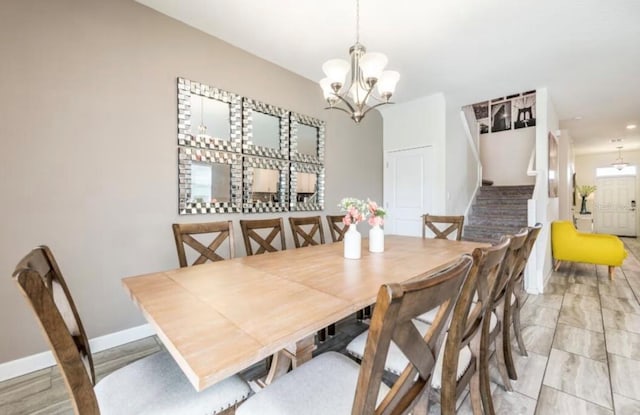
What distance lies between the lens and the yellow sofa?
3.85 m

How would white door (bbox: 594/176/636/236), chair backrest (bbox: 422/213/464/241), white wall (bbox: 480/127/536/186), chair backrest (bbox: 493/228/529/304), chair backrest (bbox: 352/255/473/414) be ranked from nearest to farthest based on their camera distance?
1. chair backrest (bbox: 352/255/473/414)
2. chair backrest (bbox: 493/228/529/304)
3. chair backrest (bbox: 422/213/464/241)
4. white wall (bbox: 480/127/536/186)
5. white door (bbox: 594/176/636/236)

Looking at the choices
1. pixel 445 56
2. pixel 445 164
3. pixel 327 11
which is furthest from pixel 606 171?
pixel 327 11

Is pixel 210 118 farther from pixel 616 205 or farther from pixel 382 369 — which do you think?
pixel 616 205

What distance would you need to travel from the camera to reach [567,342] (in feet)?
7.41

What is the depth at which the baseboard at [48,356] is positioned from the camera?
1810mm

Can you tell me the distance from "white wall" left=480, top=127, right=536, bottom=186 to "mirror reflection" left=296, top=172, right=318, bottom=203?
17.4 feet

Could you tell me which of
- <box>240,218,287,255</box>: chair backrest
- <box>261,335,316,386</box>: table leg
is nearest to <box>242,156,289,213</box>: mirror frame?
<box>240,218,287,255</box>: chair backrest

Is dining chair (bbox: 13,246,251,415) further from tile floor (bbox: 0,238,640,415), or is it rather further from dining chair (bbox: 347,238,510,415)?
tile floor (bbox: 0,238,640,415)

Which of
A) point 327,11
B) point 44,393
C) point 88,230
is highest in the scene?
point 327,11

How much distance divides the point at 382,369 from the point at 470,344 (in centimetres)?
92

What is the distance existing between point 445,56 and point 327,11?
150 cm

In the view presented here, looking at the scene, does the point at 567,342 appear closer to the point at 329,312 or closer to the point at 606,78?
the point at 329,312

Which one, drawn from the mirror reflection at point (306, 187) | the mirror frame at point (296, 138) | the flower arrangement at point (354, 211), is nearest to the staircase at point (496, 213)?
the mirror reflection at point (306, 187)

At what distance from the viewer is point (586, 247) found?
400cm
